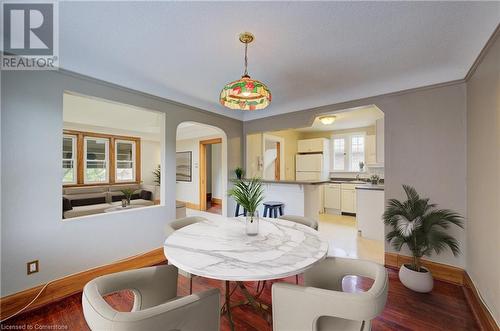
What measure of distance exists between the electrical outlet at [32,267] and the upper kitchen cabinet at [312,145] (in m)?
5.91

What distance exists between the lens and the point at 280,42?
184 cm

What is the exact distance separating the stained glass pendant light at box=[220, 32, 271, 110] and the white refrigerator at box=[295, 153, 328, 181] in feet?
14.8

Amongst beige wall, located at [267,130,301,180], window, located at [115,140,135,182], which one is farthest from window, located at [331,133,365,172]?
window, located at [115,140,135,182]

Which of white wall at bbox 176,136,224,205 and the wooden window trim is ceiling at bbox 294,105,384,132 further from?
the wooden window trim

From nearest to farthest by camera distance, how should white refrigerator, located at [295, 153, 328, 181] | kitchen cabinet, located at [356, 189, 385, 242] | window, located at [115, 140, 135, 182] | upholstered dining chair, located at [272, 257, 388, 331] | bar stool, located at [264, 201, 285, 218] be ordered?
upholstered dining chair, located at [272, 257, 388, 331], kitchen cabinet, located at [356, 189, 385, 242], bar stool, located at [264, 201, 285, 218], white refrigerator, located at [295, 153, 328, 181], window, located at [115, 140, 135, 182]

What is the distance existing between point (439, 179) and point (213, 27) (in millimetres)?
2870

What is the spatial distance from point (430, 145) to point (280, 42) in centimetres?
213

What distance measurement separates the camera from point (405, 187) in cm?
252

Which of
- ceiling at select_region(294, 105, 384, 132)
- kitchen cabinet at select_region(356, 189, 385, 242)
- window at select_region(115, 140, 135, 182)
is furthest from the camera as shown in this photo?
window at select_region(115, 140, 135, 182)

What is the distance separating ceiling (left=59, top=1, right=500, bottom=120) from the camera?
4.83ft

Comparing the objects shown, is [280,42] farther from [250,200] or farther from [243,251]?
[243,251]

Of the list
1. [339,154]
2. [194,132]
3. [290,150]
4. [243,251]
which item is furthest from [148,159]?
[243,251]

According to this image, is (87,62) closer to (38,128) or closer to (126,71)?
(126,71)

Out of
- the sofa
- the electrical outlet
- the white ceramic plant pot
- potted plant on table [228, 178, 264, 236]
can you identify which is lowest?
the white ceramic plant pot
